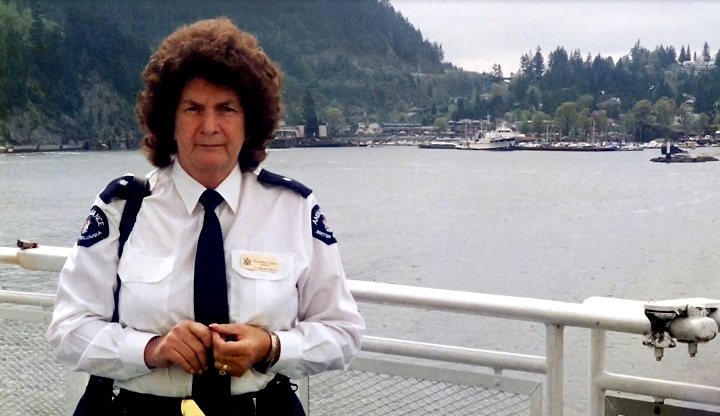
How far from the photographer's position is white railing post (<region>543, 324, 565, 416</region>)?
7.23ft

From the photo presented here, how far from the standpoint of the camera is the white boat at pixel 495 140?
83.3m

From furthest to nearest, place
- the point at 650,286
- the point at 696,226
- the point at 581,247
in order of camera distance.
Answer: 1. the point at 696,226
2. the point at 581,247
3. the point at 650,286

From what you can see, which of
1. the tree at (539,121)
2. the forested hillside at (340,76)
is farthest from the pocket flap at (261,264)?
the tree at (539,121)

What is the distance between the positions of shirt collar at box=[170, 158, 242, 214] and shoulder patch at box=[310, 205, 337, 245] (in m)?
0.16

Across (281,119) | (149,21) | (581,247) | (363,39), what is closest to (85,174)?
(149,21)

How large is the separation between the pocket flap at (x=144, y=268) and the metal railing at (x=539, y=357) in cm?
81

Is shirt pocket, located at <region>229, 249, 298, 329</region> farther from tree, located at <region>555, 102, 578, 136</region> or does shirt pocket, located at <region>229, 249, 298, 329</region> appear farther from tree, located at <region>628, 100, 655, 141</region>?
tree, located at <region>555, 102, 578, 136</region>

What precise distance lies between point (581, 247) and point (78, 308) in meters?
31.2

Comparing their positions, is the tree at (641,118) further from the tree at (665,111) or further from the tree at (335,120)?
the tree at (335,120)

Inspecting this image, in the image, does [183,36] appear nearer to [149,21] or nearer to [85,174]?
[149,21]

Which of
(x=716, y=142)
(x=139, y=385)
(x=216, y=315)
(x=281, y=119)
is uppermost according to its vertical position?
(x=281, y=119)

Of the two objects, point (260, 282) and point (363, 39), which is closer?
point (260, 282)

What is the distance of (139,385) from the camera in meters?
1.65

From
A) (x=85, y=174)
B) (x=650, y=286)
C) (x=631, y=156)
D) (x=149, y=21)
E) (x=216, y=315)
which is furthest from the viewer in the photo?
(x=631, y=156)
